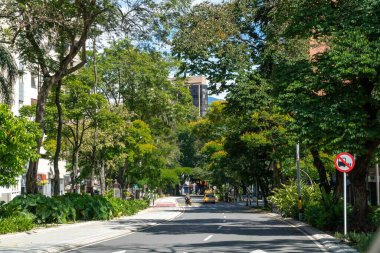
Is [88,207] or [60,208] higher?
[60,208]

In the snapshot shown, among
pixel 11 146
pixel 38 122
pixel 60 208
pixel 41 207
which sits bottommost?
pixel 60 208

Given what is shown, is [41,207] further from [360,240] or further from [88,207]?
[360,240]

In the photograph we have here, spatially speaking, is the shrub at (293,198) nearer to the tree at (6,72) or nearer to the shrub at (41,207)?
the shrub at (41,207)

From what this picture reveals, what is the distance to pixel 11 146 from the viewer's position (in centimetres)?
1895

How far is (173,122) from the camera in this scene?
4653cm

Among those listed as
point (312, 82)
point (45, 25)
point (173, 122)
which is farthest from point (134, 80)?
point (312, 82)

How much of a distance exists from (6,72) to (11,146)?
405 cm

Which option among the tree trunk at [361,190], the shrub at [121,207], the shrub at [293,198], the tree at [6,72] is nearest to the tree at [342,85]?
the tree trunk at [361,190]

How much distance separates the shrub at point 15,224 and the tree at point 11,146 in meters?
1.52

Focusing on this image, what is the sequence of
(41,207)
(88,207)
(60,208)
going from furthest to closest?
(88,207)
(60,208)
(41,207)

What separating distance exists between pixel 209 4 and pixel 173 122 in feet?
59.7

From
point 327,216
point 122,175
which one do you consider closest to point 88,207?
point 327,216

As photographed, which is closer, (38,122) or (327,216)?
(327,216)

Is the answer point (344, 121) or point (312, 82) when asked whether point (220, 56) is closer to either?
point (312, 82)
